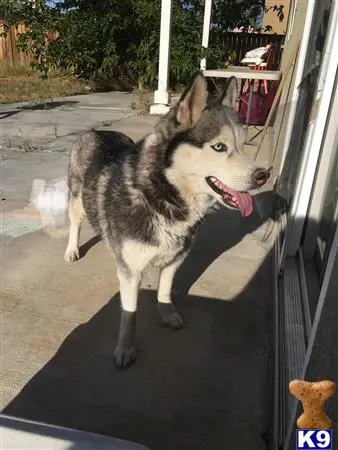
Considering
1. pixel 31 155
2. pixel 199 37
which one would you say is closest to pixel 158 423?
pixel 31 155

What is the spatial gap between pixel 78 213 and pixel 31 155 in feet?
10.5

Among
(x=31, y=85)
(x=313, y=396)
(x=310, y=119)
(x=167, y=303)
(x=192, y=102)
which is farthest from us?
(x=31, y=85)

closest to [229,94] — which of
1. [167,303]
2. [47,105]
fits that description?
[167,303]

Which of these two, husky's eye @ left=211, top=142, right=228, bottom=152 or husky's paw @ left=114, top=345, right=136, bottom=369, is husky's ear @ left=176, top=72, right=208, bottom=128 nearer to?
husky's eye @ left=211, top=142, right=228, bottom=152

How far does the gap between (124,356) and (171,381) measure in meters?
0.31

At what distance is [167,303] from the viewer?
2.81m

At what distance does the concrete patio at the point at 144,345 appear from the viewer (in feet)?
6.77

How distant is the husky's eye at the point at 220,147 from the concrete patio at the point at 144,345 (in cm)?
124

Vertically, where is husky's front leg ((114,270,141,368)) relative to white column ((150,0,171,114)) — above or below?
below

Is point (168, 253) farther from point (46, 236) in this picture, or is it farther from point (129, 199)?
point (46, 236)

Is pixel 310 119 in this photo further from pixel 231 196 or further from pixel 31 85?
pixel 31 85

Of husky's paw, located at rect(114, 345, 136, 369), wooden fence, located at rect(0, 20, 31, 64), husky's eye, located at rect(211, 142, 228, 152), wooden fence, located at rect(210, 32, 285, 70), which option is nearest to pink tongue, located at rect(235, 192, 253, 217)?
husky's eye, located at rect(211, 142, 228, 152)

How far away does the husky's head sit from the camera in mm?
2172

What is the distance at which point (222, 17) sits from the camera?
14.8m
